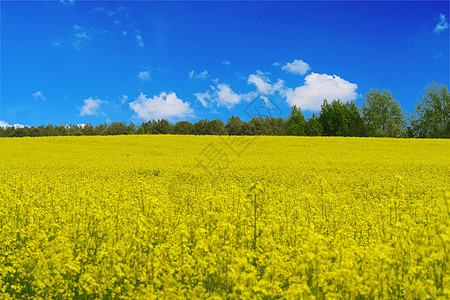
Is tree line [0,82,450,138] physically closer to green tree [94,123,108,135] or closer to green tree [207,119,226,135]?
green tree [207,119,226,135]

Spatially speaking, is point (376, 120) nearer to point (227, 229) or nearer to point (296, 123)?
point (296, 123)

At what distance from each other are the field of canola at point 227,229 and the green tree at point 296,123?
1356 inches

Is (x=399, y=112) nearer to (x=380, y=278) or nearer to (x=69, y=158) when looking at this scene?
(x=69, y=158)

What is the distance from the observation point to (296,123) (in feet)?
208

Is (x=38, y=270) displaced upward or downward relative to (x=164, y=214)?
downward

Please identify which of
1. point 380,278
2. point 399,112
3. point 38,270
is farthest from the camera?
point 399,112

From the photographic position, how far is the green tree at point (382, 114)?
60469mm

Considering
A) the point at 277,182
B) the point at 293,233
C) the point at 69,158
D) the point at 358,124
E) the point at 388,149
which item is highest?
the point at 358,124

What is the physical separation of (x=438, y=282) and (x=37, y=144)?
1341 inches

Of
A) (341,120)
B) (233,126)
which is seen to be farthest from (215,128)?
(341,120)

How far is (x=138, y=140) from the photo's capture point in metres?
31.7

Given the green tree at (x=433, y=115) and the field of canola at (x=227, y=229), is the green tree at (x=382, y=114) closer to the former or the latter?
the green tree at (x=433, y=115)

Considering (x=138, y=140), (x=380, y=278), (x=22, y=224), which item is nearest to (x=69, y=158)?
(x=138, y=140)

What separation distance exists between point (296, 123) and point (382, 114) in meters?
17.6
